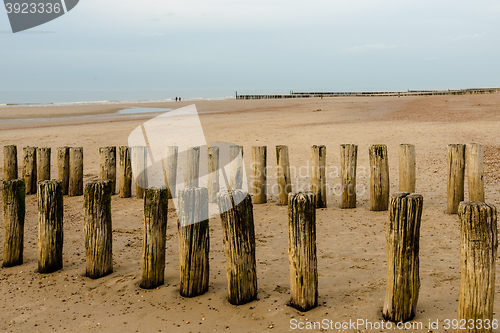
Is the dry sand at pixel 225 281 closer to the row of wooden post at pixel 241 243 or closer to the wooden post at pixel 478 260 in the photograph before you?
the row of wooden post at pixel 241 243

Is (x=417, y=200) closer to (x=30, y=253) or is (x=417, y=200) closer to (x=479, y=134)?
(x=30, y=253)

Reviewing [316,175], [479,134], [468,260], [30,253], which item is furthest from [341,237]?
[479,134]

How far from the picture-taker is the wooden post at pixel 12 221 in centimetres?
484

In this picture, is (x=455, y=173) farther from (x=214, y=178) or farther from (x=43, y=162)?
(x=43, y=162)

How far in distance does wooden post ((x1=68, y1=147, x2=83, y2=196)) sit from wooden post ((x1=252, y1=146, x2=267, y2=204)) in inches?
139

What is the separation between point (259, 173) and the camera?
7.32 m

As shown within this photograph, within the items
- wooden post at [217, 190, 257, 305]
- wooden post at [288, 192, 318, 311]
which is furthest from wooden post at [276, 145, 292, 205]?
wooden post at [288, 192, 318, 311]

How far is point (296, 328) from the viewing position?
3.29 metres

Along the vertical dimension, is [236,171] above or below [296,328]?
above

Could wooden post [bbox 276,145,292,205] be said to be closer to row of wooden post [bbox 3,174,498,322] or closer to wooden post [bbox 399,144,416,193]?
wooden post [bbox 399,144,416,193]

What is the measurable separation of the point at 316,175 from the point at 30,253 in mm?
4291

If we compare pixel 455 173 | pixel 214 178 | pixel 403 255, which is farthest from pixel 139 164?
pixel 403 255

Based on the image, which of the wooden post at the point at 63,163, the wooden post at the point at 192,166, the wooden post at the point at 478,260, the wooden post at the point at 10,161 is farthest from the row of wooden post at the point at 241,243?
the wooden post at the point at 10,161

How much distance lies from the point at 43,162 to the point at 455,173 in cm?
750
